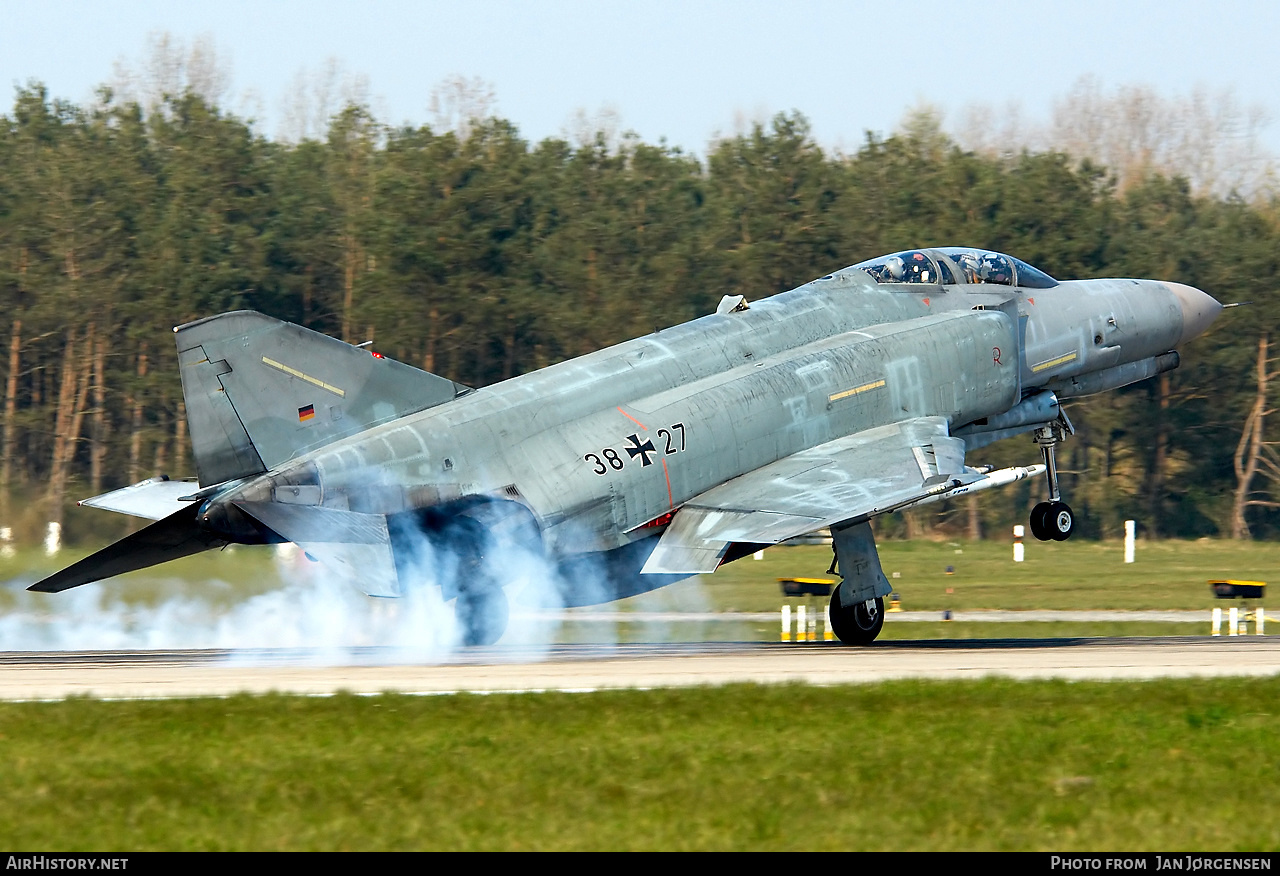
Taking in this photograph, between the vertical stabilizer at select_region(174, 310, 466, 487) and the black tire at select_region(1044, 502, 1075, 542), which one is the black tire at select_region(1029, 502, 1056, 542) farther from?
the vertical stabilizer at select_region(174, 310, 466, 487)

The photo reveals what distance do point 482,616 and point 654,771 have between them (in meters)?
9.57

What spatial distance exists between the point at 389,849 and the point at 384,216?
53.4m

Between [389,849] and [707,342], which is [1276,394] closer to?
[707,342]

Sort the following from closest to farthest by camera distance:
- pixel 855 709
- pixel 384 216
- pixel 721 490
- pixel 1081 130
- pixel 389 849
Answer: pixel 389 849 < pixel 855 709 < pixel 721 490 < pixel 384 216 < pixel 1081 130

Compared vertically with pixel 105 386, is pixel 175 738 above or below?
below

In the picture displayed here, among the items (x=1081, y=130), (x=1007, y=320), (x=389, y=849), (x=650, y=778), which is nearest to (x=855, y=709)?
(x=650, y=778)

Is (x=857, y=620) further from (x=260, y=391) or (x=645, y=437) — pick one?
(x=260, y=391)

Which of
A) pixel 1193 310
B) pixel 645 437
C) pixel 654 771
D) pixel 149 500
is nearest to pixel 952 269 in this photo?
pixel 1193 310

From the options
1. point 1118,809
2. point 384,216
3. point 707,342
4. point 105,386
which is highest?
point 384,216

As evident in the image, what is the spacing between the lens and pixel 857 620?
21.6 meters

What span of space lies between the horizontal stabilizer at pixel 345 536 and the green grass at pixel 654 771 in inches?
142

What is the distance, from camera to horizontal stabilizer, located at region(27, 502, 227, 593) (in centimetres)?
1762

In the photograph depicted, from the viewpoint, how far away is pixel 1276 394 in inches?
2344

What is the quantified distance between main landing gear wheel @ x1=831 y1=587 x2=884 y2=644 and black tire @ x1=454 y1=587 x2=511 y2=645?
4602mm
